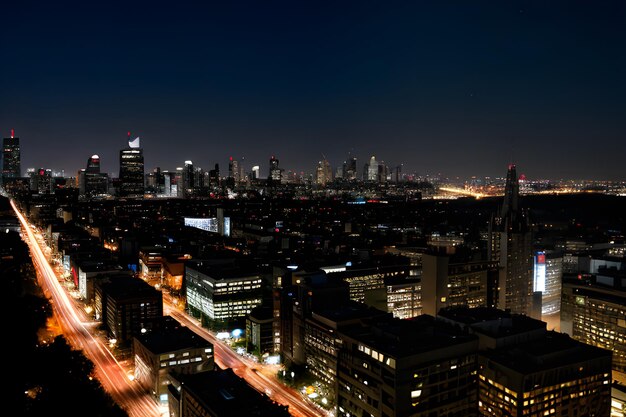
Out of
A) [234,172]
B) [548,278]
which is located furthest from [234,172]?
[548,278]

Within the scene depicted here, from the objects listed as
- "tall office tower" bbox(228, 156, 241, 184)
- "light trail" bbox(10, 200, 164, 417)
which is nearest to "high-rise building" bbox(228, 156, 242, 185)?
"tall office tower" bbox(228, 156, 241, 184)

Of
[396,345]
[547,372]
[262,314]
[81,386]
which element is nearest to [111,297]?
[262,314]

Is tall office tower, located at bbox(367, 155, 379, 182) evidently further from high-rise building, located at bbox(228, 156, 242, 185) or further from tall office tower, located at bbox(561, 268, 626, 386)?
tall office tower, located at bbox(561, 268, 626, 386)

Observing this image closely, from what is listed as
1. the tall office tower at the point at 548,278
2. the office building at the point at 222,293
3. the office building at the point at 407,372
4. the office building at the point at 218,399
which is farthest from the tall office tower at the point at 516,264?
the office building at the point at 218,399

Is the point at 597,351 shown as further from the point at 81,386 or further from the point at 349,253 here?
the point at 349,253

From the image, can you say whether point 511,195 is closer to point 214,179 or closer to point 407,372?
point 407,372

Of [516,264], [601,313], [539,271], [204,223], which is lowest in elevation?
[601,313]
